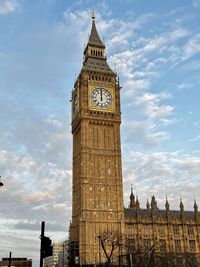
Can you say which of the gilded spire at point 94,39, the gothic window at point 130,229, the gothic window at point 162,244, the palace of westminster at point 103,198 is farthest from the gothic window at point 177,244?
the gilded spire at point 94,39

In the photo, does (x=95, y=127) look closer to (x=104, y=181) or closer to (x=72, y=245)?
(x=104, y=181)

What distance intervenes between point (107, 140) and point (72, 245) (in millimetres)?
27014

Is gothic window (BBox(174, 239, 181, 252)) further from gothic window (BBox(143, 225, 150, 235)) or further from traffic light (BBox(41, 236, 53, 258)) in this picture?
traffic light (BBox(41, 236, 53, 258))

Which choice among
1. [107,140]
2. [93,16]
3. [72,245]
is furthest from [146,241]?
[93,16]

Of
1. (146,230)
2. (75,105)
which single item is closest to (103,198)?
(146,230)

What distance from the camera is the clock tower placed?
8844cm

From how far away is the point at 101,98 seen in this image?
102 metres

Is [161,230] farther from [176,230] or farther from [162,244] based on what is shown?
[176,230]

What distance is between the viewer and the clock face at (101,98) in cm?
10058

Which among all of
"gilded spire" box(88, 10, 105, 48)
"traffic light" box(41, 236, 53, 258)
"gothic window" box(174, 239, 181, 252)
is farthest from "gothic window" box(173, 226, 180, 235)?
"traffic light" box(41, 236, 53, 258)

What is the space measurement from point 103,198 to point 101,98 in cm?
2641

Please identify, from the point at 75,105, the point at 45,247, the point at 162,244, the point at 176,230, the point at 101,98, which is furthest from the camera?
the point at 75,105

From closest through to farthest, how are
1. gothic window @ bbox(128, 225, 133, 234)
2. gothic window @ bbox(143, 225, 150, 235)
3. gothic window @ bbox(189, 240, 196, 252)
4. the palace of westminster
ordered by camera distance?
the palace of westminster < gothic window @ bbox(128, 225, 133, 234) < gothic window @ bbox(143, 225, 150, 235) < gothic window @ bbox(189, 240, 196, 252)

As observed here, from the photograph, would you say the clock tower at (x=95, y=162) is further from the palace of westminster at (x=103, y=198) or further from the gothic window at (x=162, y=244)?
the gothic window at (x=162, y=244)
